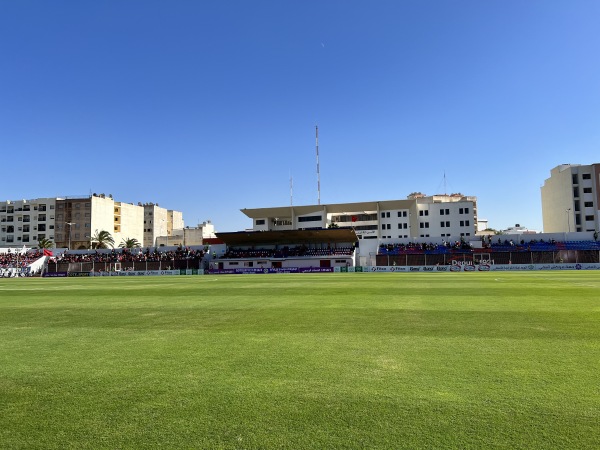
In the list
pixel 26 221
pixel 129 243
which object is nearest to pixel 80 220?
pixel 129 243

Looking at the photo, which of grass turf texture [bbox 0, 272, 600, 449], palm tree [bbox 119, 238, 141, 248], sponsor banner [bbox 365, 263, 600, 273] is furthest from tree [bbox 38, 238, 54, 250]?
grass turf texture [bbox 0, 272, 600, 449]

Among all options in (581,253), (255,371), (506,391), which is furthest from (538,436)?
(581,253)

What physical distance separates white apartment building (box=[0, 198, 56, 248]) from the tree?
232 cm

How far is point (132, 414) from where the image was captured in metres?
5.31

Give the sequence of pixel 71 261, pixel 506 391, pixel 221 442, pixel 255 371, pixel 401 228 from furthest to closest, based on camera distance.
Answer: pixel 401 228
pixel 71 261
pixel 255 371
pixel 506 391
pixel 221 442

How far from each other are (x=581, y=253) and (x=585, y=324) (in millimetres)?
54356

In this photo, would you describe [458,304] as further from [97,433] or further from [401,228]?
[401,228]

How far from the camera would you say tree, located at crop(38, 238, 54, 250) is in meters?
95.9

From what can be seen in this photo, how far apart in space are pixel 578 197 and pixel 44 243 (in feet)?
407

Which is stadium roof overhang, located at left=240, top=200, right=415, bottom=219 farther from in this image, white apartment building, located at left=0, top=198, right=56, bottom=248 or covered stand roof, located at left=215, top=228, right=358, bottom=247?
white apartment building, located at left=0, top=198, right=56, bottom=248

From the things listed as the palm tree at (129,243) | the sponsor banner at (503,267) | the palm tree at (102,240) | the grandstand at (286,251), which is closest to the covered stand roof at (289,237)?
the grandstand at (286,251)

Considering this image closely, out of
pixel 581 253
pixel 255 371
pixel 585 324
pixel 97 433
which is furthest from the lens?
pixel 581 253

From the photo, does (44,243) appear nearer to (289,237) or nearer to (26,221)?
(26,221)

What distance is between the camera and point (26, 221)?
352 ft
